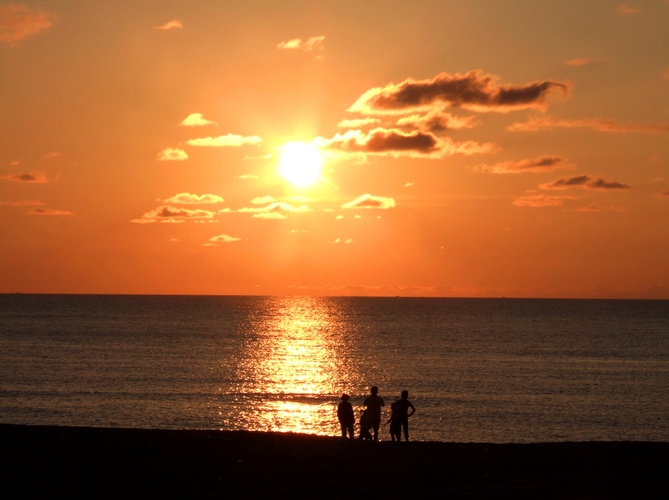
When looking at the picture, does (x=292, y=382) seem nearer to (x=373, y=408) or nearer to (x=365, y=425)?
(x=365, y=425)

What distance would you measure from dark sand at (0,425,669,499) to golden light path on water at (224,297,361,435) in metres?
26.3

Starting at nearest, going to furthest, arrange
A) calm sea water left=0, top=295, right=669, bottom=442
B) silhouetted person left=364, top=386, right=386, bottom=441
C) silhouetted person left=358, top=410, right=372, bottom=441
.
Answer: silhouetted person left=364, top=386, right=386, bottom=441
silhouetted person left=358, top=410, right=372, bottom=441
calm sea water left=0, top=295, right=669, bottom=442

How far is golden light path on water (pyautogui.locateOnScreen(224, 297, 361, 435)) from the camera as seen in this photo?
5203 cm

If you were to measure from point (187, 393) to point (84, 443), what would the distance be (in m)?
42.5

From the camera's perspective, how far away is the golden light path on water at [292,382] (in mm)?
52031

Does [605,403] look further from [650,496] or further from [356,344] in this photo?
[356,344]

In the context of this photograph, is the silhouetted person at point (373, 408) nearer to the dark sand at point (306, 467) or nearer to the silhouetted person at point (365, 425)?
the silhouetted person at point (365, 425)

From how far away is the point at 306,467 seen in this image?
19.3 m

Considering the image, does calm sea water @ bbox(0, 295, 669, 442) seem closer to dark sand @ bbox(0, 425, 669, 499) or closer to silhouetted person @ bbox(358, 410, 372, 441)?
silhouetted person @ bbox(358, 410, 372, 441)

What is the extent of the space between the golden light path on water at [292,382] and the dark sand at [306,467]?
26.3 meters

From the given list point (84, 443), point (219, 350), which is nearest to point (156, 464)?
point (84, 443)

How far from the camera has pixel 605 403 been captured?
5984cm

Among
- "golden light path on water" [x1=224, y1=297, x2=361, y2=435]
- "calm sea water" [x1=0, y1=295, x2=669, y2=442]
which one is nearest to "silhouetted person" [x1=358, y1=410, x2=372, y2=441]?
"calm sea water" [x1=0, y1=295, x2=669, y2=442]

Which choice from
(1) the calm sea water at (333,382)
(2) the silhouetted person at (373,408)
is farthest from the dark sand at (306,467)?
(1) the calm sea water at (333,382)
